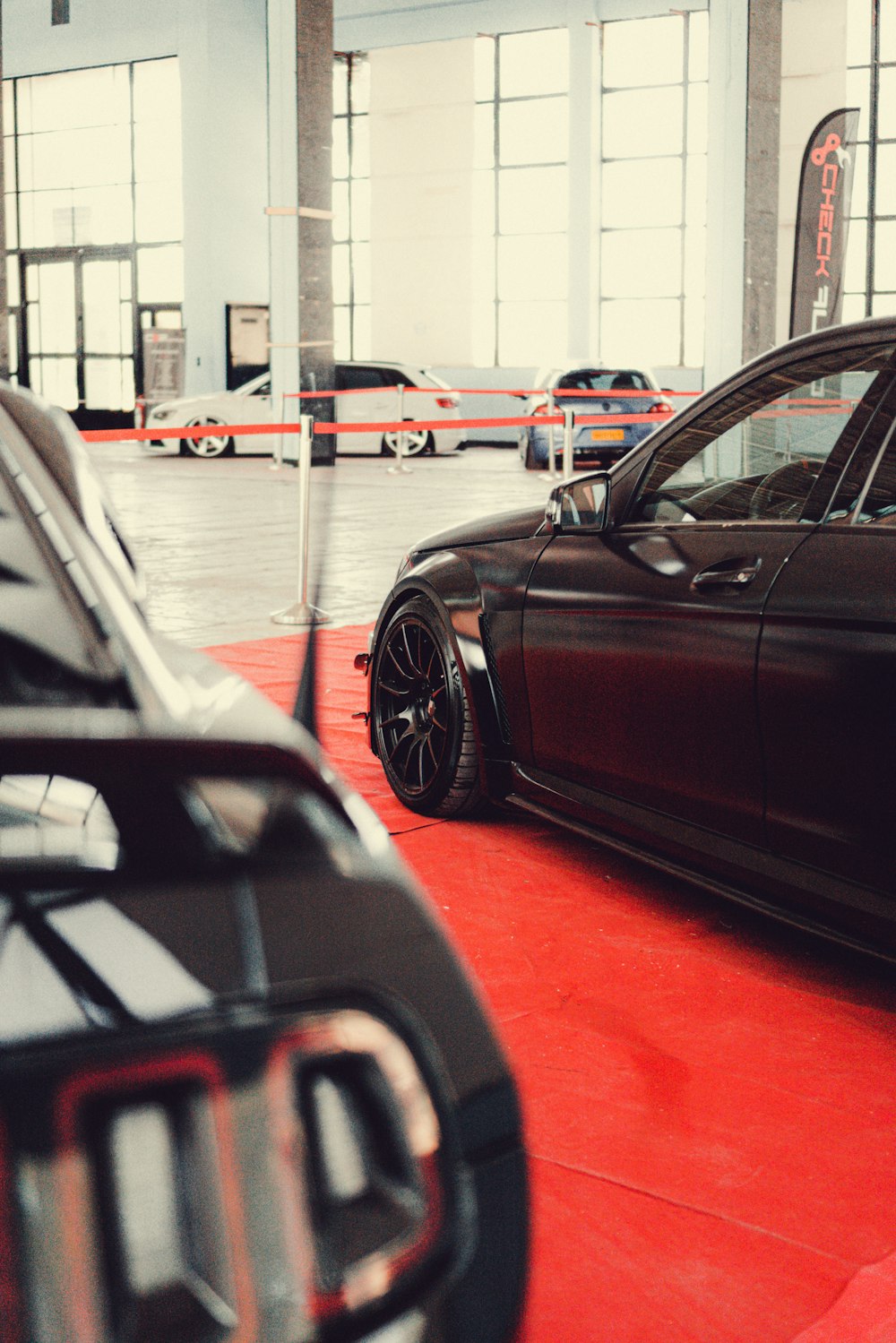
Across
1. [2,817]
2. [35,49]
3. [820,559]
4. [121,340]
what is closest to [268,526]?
[820,559]

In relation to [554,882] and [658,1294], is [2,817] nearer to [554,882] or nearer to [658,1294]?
[658,1294]

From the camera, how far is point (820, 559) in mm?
2996

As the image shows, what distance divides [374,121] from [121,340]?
6839 mm

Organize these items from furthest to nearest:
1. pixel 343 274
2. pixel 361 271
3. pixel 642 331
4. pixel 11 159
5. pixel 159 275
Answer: pixel 11 159
pixel 343 274
pixel 361 271
pixel 159 275
pixel 642 331

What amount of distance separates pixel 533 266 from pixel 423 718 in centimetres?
2702

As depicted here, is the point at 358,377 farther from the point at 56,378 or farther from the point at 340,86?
the point at 56,378

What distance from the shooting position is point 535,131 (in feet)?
98.0

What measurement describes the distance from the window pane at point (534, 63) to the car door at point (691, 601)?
27406 millimetres

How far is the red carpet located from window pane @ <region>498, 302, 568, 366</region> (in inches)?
1051

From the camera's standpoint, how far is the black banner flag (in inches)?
624

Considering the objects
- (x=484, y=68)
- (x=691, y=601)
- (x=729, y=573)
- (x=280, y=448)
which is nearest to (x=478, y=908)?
(x=691, y=601)

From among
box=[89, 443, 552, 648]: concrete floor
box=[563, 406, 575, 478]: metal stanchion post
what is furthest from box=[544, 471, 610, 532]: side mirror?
box=[563, 406, 575, 478]: metal stanchion post

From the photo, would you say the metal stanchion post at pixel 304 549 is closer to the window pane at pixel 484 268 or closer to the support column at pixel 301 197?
the support column at pixel 301 197

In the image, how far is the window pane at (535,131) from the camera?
29.5 m
